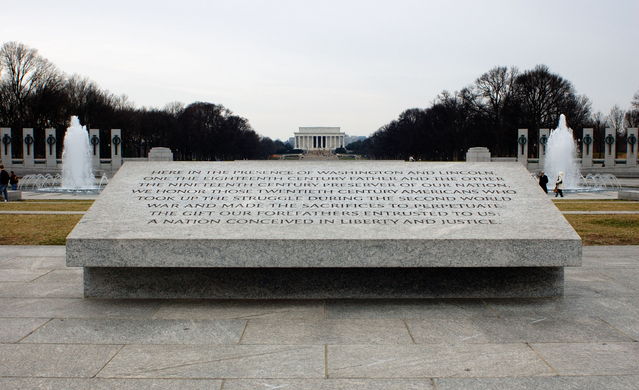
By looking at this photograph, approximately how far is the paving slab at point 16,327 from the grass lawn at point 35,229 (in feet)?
19.1

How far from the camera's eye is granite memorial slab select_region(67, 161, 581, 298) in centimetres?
620

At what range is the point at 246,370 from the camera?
4.58 meters

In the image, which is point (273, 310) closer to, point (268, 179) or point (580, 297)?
point (268, 179)

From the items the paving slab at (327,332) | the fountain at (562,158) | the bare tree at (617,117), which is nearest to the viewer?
the paving slab at (327,332)

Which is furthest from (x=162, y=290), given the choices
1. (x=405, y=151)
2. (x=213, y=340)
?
(x=405, y=151)

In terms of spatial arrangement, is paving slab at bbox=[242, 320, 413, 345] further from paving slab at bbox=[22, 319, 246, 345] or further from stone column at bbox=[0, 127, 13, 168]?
stone column at bbox=[0, 127, 13, 168]

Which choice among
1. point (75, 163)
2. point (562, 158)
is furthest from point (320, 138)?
point (75, 163)

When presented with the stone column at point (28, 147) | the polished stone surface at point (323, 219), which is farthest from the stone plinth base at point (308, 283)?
the stone column at point (28, 147)

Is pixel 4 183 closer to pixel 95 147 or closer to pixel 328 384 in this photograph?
pixel 328 384

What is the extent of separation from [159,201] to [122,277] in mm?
1023

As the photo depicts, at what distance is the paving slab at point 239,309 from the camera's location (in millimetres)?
6094

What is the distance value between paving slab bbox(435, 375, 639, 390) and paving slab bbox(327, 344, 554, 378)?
11cm

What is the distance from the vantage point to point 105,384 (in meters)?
4.32

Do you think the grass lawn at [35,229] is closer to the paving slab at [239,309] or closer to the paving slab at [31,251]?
the paving slab at [31,251]
